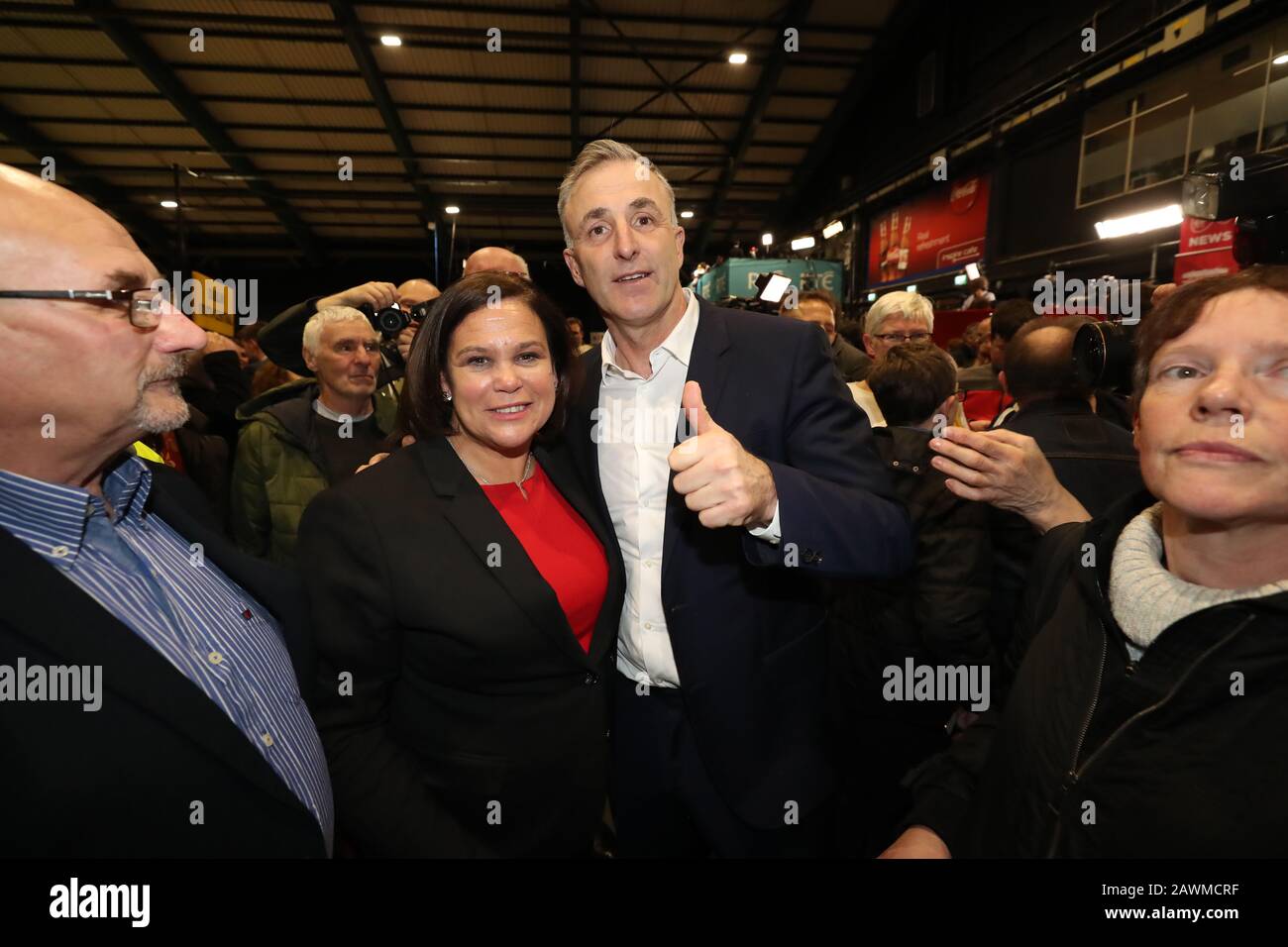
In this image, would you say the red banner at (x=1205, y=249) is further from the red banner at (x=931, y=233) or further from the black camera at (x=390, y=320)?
the red banner at (x=931, y=233)

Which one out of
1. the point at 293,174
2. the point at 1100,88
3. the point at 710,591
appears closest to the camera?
the point at 710,591

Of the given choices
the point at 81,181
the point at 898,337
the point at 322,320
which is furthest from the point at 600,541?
the point at 81,181

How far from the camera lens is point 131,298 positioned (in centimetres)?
106

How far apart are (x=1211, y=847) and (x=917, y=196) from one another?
41.1 ft

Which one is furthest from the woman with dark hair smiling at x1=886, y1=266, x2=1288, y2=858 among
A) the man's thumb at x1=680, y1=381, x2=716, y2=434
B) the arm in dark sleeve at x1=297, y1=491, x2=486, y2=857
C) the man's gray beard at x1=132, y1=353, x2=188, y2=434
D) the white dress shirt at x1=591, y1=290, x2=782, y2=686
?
the man's gray beard at x1=132, y1=353, x2=188, y2=434

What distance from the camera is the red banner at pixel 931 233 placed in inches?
386

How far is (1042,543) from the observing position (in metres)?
1.46

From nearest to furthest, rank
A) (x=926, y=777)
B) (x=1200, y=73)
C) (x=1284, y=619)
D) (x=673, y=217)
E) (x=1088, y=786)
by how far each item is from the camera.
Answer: (x=1284, y=619) < (x=1088, y=786) < (x=926, y=777) < (x=673, y=217) < (x=1200, y=73)

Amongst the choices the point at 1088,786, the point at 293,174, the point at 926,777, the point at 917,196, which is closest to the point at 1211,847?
the point at 1088,786

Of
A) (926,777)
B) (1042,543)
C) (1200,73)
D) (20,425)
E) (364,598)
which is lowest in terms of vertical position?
(926,777)

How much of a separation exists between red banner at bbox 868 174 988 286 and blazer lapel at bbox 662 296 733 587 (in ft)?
31.8

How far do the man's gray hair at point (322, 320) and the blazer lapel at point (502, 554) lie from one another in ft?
5.65

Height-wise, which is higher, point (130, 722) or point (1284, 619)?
point (1284, 619)

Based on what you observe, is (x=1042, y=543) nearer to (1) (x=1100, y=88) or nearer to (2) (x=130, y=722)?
(2) (x=130, y=722)
